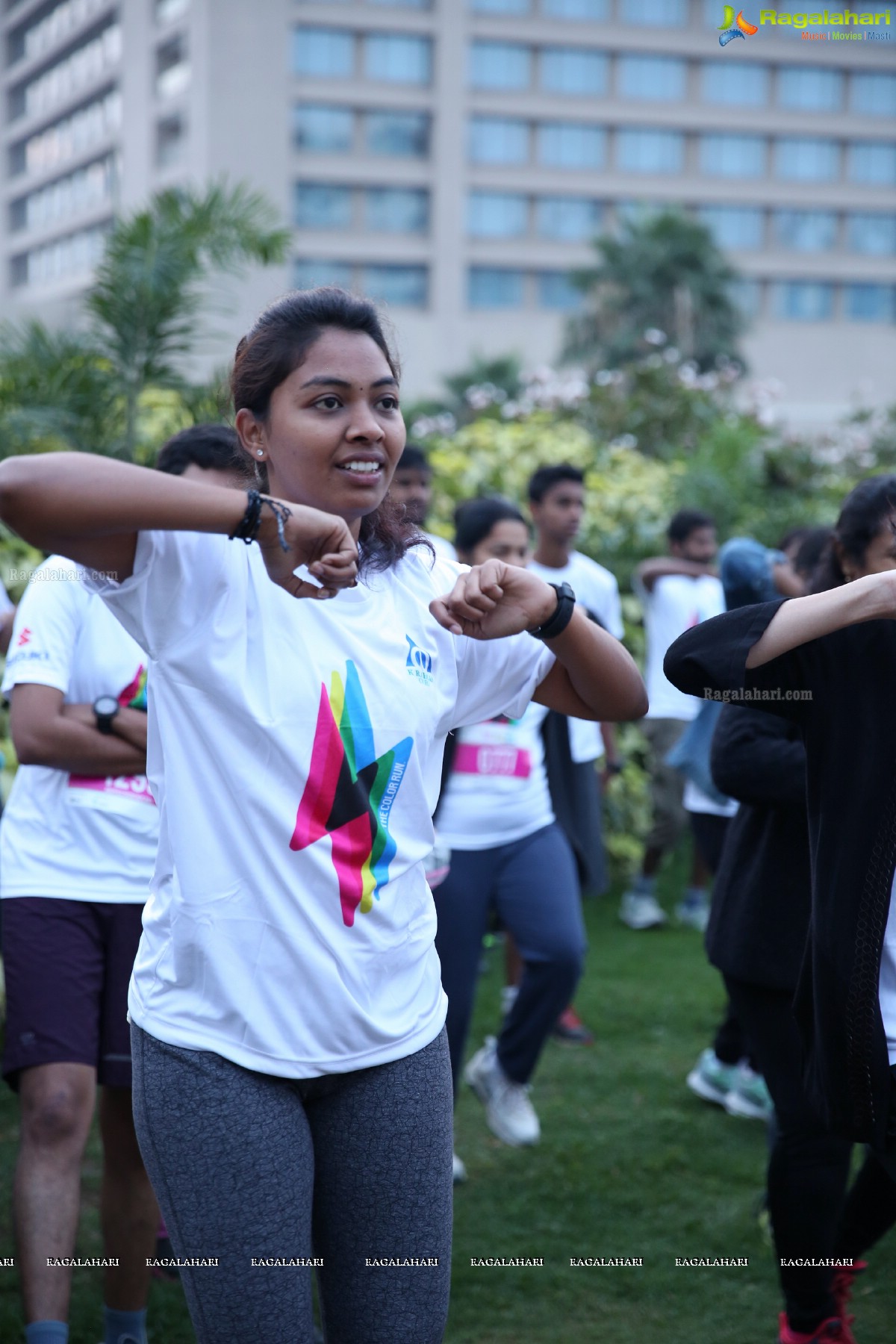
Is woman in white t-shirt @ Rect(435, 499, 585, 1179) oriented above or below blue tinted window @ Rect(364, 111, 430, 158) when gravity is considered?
below

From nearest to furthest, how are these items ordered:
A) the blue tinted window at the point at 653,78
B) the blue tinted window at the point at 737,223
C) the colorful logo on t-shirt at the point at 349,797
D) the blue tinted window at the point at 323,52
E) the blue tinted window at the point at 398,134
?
the colorful logo on t-shirt at the point at 349,797, the blue tinted window at the point at 323,52, the blue tinted window at the point at 398,134, the blue tinted window at the point at 653,78, the blue tinted window at the point at 737,223

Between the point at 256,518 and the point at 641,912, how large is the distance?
21.6 ft

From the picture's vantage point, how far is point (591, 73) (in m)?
56.8

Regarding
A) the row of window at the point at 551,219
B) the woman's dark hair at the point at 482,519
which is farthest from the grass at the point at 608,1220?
the row of window at the point at 551,219

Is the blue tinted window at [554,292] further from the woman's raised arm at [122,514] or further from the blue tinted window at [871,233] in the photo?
the woman's raised arm at [122,514]

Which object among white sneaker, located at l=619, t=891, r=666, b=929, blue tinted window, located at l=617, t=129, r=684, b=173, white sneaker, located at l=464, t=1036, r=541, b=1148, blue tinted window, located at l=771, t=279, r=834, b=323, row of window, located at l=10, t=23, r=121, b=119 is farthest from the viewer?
row of window, located at l=10, t=23, r=121, b=119

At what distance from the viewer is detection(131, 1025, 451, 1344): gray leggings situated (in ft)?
6.31

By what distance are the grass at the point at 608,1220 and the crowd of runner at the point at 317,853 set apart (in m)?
0.49

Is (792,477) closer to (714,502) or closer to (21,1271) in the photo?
(714,502)

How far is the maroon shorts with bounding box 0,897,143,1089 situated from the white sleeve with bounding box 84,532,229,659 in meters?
1.43

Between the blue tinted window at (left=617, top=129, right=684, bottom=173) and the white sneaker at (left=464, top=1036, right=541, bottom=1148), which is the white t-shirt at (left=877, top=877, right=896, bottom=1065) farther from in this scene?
the blue tinted window at (left=617, top=129, right=684, bottom=173)

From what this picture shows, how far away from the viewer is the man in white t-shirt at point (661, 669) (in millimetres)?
7727

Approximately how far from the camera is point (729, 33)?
498 cm

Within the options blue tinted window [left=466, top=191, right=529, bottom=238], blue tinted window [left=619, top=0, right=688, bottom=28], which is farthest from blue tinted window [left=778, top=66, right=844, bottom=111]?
blue tinted window [left=466, top=191, right=529, bottom=238]
